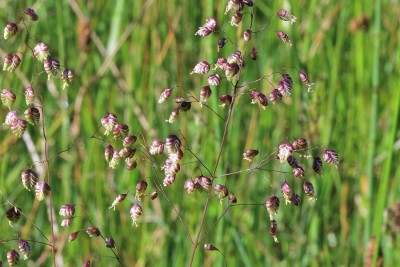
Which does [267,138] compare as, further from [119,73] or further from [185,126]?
[119,73]

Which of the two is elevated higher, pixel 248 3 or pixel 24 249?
pixel 248 3

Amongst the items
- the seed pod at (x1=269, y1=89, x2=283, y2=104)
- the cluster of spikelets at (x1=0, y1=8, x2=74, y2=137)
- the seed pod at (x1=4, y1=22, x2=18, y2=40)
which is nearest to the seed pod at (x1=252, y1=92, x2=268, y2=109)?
the seed pod at (x1=269, y1=89, x2=283, y2=104)

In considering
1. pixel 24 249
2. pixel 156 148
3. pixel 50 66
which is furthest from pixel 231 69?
pixel 24 249

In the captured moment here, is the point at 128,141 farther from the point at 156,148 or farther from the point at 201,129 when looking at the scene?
the point at 201,129

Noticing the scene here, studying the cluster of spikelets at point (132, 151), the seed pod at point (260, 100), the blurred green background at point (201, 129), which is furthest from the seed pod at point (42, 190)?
the blurred green background at point (201, 129)

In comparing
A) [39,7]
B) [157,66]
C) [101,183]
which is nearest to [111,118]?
[101,183]

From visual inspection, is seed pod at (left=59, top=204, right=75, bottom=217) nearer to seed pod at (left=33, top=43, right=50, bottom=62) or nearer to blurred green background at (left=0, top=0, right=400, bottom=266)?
seed pod at (left=33, top=43, right=50, bottom=62)

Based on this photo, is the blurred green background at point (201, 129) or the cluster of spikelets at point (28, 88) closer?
the cluster of spikelets at point (28, 88)

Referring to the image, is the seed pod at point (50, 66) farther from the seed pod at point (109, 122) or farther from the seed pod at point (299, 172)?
the seed pod at point (299, 172)
